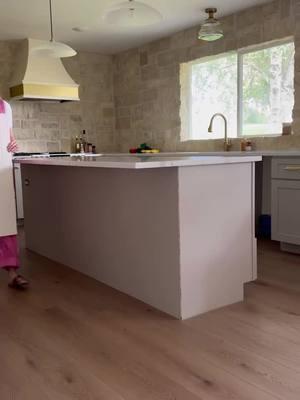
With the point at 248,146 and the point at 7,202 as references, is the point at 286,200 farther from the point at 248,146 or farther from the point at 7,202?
the point at 7,202

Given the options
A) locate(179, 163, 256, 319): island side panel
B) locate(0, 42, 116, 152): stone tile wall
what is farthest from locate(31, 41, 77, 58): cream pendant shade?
locate(0, 42, 116, 152): stone tile wall

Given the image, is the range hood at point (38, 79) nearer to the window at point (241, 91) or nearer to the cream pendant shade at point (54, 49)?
the window at point (241, 91)

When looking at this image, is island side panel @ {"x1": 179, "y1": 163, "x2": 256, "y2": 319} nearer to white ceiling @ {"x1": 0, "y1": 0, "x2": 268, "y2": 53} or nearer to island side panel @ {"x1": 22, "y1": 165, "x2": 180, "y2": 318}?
island side panel @ {"x1": 22, "y1": 165, "x2": 180, "y2": 318}

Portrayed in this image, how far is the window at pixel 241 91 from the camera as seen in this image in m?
4.35

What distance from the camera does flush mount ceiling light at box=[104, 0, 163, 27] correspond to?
295 centimetres

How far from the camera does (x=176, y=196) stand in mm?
2229

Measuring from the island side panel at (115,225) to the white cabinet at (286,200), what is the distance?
1.57m

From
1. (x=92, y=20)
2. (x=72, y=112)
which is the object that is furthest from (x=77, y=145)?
(x=92, y=20)

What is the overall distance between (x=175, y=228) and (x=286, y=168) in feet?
5.51

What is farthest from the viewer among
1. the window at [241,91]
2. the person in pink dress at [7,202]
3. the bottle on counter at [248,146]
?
the bottle on counter at [248,146]

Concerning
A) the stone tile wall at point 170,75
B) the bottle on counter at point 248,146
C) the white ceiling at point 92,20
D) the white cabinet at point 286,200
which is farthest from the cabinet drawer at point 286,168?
the white ceiling at point 92,20

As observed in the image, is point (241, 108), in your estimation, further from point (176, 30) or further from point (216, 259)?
point (216, 259)

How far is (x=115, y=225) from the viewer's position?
2783 mm

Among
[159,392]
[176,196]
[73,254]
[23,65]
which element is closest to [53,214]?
[73,254]
